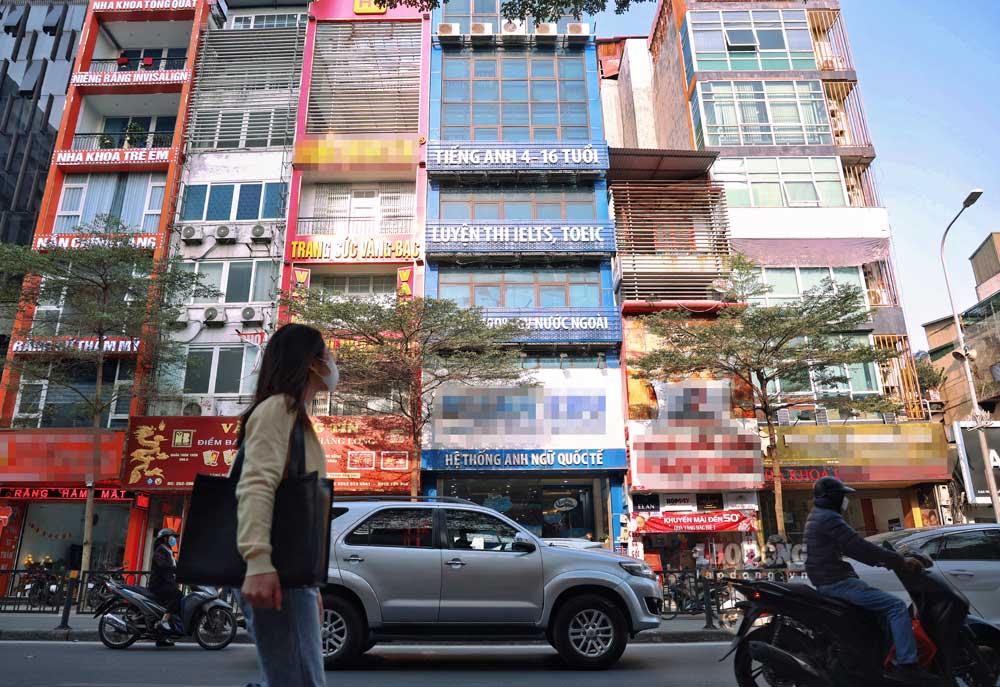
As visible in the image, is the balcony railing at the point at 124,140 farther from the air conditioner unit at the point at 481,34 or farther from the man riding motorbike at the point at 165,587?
the man riding motorbike at the point at 165,587

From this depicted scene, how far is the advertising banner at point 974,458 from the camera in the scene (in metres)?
20.9

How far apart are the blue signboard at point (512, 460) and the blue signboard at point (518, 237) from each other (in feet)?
23.1

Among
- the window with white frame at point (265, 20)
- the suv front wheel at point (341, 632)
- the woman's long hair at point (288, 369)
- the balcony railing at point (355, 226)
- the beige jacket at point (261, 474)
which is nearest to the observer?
the beige jacket at point (261, 474)

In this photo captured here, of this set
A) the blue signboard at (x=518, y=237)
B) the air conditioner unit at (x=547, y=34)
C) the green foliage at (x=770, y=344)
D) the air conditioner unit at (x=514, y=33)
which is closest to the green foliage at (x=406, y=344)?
the blue signboard at (x=518, y=237)

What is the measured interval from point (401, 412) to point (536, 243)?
7790mm

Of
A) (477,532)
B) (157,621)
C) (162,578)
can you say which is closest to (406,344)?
(162,578)

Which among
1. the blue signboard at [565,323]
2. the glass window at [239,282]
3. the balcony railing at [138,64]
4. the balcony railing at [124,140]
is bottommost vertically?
the blue signboard at [565,323]

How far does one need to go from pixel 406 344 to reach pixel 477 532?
39.5ft

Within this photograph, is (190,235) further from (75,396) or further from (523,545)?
(523,545)

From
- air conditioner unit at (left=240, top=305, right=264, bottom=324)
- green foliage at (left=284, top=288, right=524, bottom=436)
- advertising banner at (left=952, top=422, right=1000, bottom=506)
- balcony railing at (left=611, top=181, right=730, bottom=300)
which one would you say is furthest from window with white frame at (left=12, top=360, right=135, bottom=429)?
advertising banner at (left=952, top=422, right=1000, bottom=506)

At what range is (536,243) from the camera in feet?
76.5

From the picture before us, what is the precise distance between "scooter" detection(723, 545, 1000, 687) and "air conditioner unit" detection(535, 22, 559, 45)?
25915mm

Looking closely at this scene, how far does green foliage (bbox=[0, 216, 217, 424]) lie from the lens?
64.6 feet

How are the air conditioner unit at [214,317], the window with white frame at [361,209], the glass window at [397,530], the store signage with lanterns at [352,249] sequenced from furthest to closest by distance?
the window with white frame at [361,209] → the store signage with lanterns at [352,249] → the air conditioner unit at [214,317] → the glass window at [397,530]
